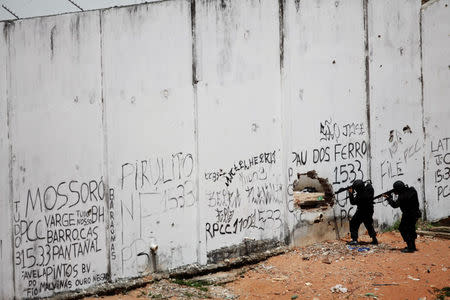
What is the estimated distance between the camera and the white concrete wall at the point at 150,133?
6.98 m

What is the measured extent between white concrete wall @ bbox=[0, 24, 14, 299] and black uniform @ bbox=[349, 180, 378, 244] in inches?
221

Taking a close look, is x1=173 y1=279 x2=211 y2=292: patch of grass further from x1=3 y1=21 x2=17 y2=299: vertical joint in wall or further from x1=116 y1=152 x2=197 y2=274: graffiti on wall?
x1=3 y1=21 x2=17 y2=299: vertical joint in wall

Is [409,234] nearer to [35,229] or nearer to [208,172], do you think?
[208,172]

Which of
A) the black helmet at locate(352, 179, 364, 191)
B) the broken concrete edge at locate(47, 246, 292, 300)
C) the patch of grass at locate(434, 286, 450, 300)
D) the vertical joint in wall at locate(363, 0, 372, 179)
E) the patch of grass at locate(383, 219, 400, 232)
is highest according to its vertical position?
the vertical joint in wall at locate(363, 0, 372, 179)

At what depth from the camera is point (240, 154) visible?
26.2ft

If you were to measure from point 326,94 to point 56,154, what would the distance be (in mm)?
4836

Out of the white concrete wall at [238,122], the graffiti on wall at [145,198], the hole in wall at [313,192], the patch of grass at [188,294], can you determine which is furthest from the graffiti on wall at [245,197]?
the patch of grass at [188,294]

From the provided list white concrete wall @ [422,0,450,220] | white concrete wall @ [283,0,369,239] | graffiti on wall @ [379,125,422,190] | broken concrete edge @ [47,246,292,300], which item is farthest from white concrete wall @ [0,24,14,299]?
white concrete wall @ [422,0,450,220]

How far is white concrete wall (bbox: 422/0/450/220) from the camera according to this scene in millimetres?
10031

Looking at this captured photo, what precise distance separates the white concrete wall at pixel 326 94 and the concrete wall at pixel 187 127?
28mm

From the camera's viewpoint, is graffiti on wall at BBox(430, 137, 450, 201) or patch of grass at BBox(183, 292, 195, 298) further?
graffiti on wall at BBox(430, 137, 450, 201)

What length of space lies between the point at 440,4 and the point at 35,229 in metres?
8.97

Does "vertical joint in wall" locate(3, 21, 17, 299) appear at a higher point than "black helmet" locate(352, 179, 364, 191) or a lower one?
higher

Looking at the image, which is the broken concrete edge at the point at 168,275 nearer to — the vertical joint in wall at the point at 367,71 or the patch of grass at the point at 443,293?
the vertical joint in wall at the point at 367,71
